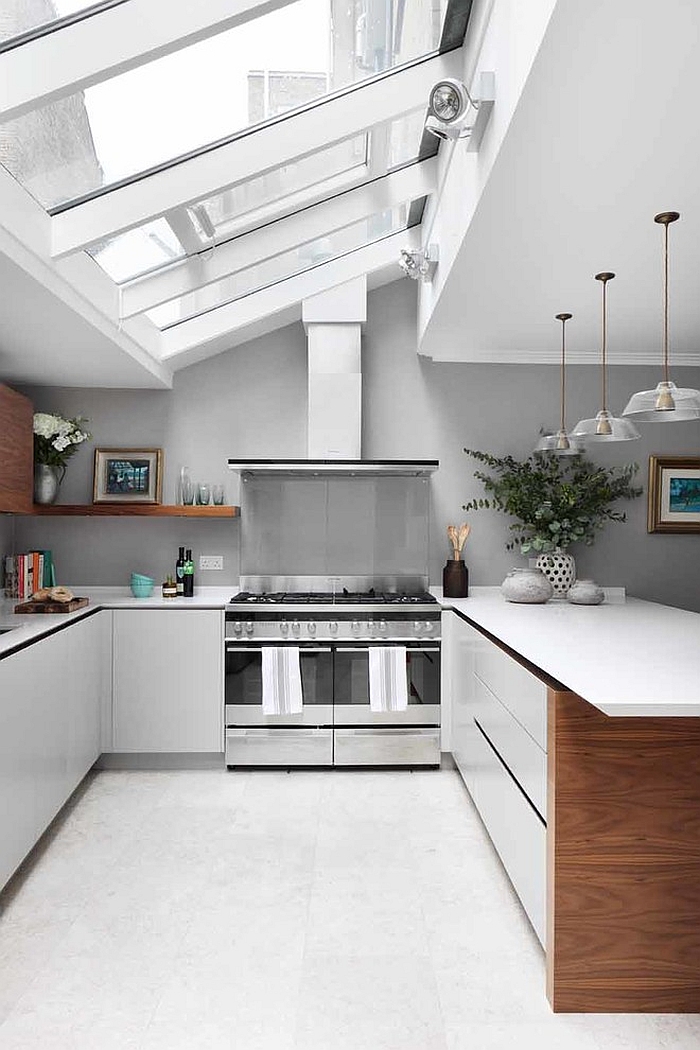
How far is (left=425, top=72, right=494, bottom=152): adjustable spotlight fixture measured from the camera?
2.08 metres

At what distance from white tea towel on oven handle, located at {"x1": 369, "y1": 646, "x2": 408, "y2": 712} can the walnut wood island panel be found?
2.00 metres

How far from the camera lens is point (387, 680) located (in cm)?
411

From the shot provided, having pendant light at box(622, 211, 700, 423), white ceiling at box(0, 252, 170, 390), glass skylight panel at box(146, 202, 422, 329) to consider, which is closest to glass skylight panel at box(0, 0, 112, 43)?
white ceiling at box(0, 252, 170, 390)

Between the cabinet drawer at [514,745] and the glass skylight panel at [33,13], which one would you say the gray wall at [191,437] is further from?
the glass skylight panel at [33,13]

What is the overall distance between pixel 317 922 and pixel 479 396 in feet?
10.2

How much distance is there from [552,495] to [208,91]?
2946 mm

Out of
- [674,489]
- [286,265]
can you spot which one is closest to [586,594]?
[674,489]

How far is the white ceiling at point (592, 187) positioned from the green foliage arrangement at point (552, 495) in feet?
2.74

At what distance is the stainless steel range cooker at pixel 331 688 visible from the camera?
4.16 m

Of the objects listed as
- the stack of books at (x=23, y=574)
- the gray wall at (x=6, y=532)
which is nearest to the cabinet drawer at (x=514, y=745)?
the stack of books at (x=23, y=574)

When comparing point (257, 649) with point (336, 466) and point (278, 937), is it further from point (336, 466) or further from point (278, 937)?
point (278, 937)

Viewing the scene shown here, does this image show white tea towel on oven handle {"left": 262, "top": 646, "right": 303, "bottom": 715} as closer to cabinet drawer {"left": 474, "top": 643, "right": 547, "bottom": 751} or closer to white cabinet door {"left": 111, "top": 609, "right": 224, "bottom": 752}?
white cabinet door {"left": 111, "top": 609, "right": 224, "bottom": 752}

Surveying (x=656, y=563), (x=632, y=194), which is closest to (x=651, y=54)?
(x=632, y=194)

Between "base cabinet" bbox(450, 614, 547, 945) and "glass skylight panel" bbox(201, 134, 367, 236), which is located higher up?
"glass skylight panel" bbox(201, 134, 367, 236)
